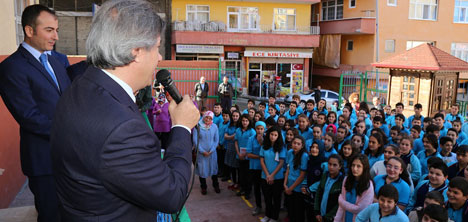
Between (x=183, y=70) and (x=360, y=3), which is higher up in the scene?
(x=360, y=3)

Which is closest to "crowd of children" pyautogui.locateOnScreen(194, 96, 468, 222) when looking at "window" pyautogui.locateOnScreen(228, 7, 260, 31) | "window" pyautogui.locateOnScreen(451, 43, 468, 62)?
"window" pyautogui.locateOnScreen(228, 7, 260, 31)

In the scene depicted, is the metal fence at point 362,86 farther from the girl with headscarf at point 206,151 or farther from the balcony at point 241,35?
the girl with headscarf at point 206,151

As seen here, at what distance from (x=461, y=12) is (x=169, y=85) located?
88.6ft

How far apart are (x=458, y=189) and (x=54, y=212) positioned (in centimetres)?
361

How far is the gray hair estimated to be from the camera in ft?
4.19

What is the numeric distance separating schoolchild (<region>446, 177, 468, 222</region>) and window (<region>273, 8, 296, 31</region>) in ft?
65.8

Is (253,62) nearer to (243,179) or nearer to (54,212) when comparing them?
(243,179)

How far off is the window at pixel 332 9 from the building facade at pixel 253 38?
82.1 inches

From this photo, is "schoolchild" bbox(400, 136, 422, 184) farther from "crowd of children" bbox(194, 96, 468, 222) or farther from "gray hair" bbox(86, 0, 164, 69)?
"gray hair" bbox(86, 0, 164, 69)

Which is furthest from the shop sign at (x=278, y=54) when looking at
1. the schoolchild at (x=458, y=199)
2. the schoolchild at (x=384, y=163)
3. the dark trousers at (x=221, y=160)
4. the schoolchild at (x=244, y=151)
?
the schoolchild at (x=458, y=199)

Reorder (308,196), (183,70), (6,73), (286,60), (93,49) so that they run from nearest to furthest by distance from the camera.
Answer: (93,49) → (6,73) → (308,196) → (183,70) → (286,60)

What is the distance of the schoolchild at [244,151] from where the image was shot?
6812 millimetres

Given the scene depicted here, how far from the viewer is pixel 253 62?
22484 millimetres

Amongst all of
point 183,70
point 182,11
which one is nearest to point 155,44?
point 183,70
